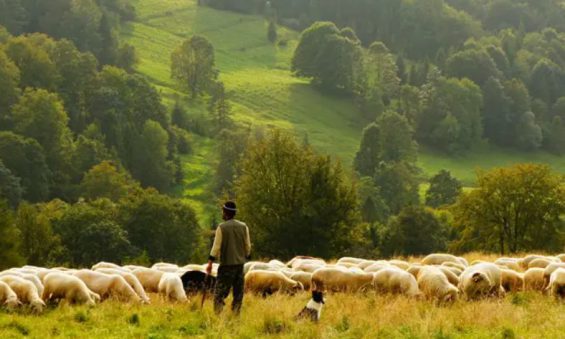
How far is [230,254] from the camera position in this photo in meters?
17.8

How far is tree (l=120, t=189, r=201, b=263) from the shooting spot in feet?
281

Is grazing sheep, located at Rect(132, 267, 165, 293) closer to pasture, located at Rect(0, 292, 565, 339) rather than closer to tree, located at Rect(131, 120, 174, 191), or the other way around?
pasture, located at Rect(0, 292, 565, 339)

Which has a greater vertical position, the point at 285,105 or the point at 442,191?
the point at 285,105

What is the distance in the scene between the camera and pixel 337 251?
195 ft

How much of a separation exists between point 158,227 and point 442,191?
171 feet

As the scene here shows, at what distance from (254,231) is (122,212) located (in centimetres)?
3120

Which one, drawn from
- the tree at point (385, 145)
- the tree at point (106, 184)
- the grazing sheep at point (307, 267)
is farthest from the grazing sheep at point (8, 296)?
the tree at point (385, 145)

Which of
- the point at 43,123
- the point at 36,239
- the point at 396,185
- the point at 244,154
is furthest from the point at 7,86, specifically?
the point at 396,185

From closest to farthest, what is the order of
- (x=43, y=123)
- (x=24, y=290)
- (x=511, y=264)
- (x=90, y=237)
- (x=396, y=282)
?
1. (x=24, y=290)
2. (x=396, y=282)
3. (x=511, y=264)
4. (x=90, y=237)
5. (x=43, y=123)

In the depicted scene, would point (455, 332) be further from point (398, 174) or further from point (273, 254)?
point (398, 174)

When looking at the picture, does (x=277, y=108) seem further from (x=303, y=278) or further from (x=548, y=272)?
(x=548, y=272)

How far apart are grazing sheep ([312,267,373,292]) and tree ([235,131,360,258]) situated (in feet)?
114

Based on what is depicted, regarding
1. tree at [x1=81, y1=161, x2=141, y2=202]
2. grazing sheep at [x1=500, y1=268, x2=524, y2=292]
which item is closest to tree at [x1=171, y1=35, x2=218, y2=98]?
tree at [x1=81, y1=161, x2=141, y2=202]

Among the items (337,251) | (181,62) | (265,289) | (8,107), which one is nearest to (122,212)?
(337,251)
